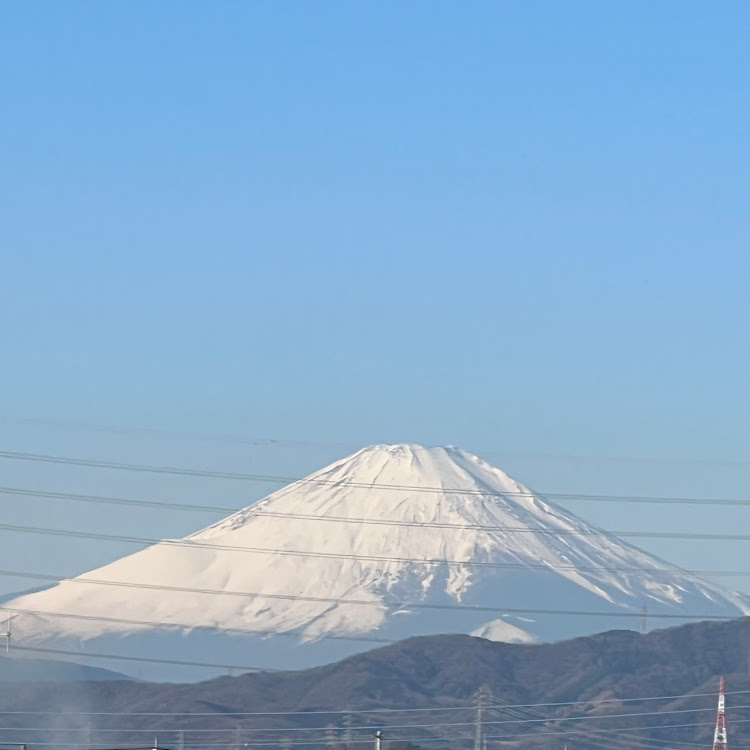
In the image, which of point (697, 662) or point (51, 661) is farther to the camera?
point (697, 662)

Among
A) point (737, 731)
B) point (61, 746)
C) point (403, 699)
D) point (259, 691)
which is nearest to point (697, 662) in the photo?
point (737, 731)

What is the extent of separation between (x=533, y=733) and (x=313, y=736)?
23.9 metres

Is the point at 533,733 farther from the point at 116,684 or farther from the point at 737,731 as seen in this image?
the point at 116,684

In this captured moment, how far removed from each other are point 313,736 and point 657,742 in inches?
1398

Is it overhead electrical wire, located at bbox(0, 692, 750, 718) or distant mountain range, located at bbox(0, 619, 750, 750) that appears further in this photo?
overhead electrical wire, located at bbox(0, 692, 750, 718)

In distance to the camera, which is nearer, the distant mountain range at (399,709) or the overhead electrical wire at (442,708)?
the distant mountain range at (399,709)

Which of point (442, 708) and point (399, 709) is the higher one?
point (442, 708)

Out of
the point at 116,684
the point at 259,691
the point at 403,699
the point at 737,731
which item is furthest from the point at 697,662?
the point at 116,684

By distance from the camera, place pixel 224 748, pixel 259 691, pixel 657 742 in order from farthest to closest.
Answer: pixel 259 691 < pixel 657 742 < pixel 224 748

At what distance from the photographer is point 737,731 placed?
571 feet

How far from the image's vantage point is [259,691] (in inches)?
7470

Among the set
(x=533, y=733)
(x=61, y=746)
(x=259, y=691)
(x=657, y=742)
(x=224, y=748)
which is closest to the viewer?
(x=61, y=746)

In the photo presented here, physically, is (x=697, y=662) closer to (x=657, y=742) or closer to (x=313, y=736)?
(x=657, y=742)

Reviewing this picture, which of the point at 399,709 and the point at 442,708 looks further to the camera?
the point at 399,709
